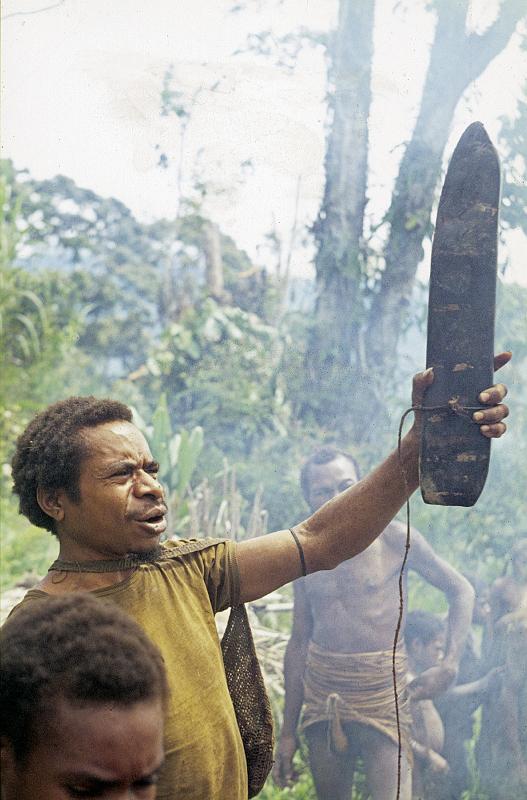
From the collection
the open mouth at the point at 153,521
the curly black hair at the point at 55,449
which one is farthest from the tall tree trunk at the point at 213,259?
the open mouth at the point at 153,521

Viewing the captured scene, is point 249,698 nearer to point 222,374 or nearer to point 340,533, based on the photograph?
point 340,533

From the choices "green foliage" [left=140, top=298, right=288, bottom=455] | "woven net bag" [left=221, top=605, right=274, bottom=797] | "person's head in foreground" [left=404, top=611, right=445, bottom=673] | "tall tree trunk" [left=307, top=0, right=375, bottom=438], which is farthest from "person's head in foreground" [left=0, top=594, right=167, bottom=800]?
"green foliage" [left=140, top=298, right=288, bottom=455]

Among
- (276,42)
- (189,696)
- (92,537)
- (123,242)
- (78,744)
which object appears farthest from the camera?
(123,242)

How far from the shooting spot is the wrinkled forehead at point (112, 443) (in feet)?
6.92

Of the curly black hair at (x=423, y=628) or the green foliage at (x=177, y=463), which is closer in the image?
the curly black hair at (x=423, y=628)

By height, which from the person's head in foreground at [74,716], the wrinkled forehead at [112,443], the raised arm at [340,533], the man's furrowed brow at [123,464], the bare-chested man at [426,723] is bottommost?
the bare-chested man at [426,723]

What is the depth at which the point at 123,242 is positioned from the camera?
5.43 m

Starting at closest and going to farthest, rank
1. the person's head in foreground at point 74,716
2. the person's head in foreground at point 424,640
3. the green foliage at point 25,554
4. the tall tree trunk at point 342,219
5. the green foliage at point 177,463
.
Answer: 1. the person's head in foreground at point 74,716
2. the person's head in foreground at point 424,640
3. the tall tree trunk at point 342,219
4. the green foliage at point 177,463
5. the green foliage at point 25,554

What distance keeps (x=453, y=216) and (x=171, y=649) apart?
1.16 m

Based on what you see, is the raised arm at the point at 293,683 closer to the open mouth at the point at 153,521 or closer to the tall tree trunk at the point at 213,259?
the tall tree trunk at the point at 213,259

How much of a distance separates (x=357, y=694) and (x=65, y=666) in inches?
112

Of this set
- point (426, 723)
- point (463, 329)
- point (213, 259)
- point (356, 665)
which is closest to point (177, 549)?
point (463, 329)

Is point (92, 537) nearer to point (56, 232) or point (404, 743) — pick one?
point (404, 743)

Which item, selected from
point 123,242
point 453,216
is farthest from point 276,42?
point 453,216
